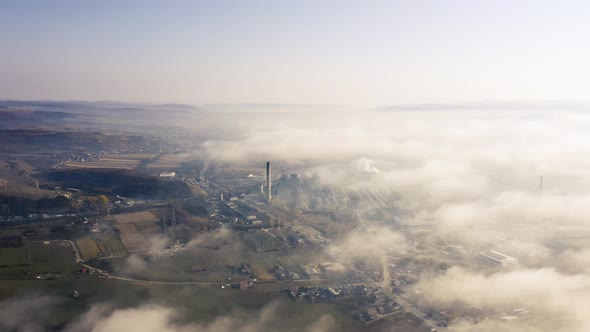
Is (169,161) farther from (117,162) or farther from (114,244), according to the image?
(114,244)

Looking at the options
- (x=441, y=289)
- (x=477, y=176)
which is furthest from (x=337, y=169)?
(x=441, y=289)

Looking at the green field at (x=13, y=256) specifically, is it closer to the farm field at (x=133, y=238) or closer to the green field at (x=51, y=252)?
the green field at (x=51, y=252)

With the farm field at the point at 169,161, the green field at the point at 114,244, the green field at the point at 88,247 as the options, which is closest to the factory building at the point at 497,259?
the green field at the point at 114,244

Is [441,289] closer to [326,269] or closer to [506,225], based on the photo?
[326,269]

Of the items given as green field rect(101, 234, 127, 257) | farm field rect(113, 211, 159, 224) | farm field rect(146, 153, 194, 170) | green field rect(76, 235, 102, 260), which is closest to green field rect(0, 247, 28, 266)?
green field rect(76, 235, 102, 260)

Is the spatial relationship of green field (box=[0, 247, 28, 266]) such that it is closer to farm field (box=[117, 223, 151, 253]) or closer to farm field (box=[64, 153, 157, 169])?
farm field (box=[117, 223, 151, 253])

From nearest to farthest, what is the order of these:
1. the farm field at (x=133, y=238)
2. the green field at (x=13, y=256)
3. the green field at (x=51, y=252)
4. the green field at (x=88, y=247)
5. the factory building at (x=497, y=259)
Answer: the green field at (x=13, y=256) → the green field at (x=51, y=252) → the green field at (x=88, y=247) → the factory building at (x=497, y=259) → the farm field at (x=133, y=238)

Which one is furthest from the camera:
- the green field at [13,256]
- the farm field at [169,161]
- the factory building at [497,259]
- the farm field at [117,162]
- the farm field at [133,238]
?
the farm field at [169,161]
